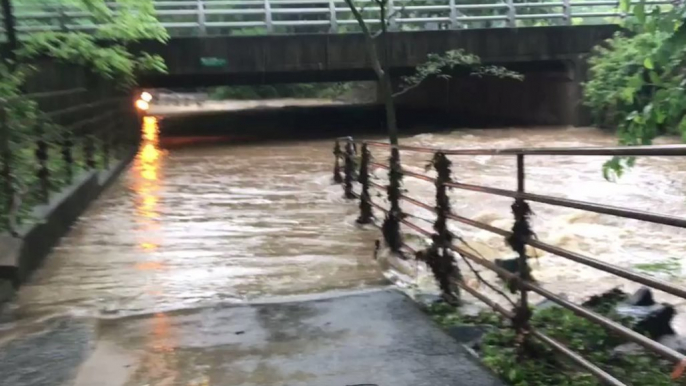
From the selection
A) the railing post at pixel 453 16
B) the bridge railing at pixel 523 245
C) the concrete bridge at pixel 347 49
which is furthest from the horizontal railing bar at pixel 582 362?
the railing post at pixel 453 16

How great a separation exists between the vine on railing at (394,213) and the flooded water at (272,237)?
0.23m

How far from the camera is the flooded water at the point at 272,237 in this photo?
231 inches

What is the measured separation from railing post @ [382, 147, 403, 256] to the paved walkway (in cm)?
173

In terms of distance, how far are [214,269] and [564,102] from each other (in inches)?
828

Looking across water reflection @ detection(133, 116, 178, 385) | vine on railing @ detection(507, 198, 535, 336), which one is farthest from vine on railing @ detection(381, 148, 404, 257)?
vine on railing @ detection(507, 198, 535, 336)

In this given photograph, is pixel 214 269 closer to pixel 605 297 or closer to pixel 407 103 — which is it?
pixel 605 297

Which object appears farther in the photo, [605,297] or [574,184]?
[574,184]

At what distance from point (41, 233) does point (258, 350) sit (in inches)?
133

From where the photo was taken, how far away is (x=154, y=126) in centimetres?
3072

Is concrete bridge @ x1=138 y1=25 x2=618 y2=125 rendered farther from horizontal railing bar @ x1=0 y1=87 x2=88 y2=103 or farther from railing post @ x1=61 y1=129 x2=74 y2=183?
railing post @ x1=61 y1=129 x2=74 y2=183

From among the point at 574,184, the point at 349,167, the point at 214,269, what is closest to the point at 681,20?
the point at 214,269

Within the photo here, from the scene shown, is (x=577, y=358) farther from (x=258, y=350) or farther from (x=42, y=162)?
(x=42, y=162)

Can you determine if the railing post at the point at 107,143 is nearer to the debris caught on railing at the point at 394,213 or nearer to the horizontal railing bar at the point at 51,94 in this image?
the horizontal railing bar at the point at 51,94

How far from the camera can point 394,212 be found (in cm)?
673
